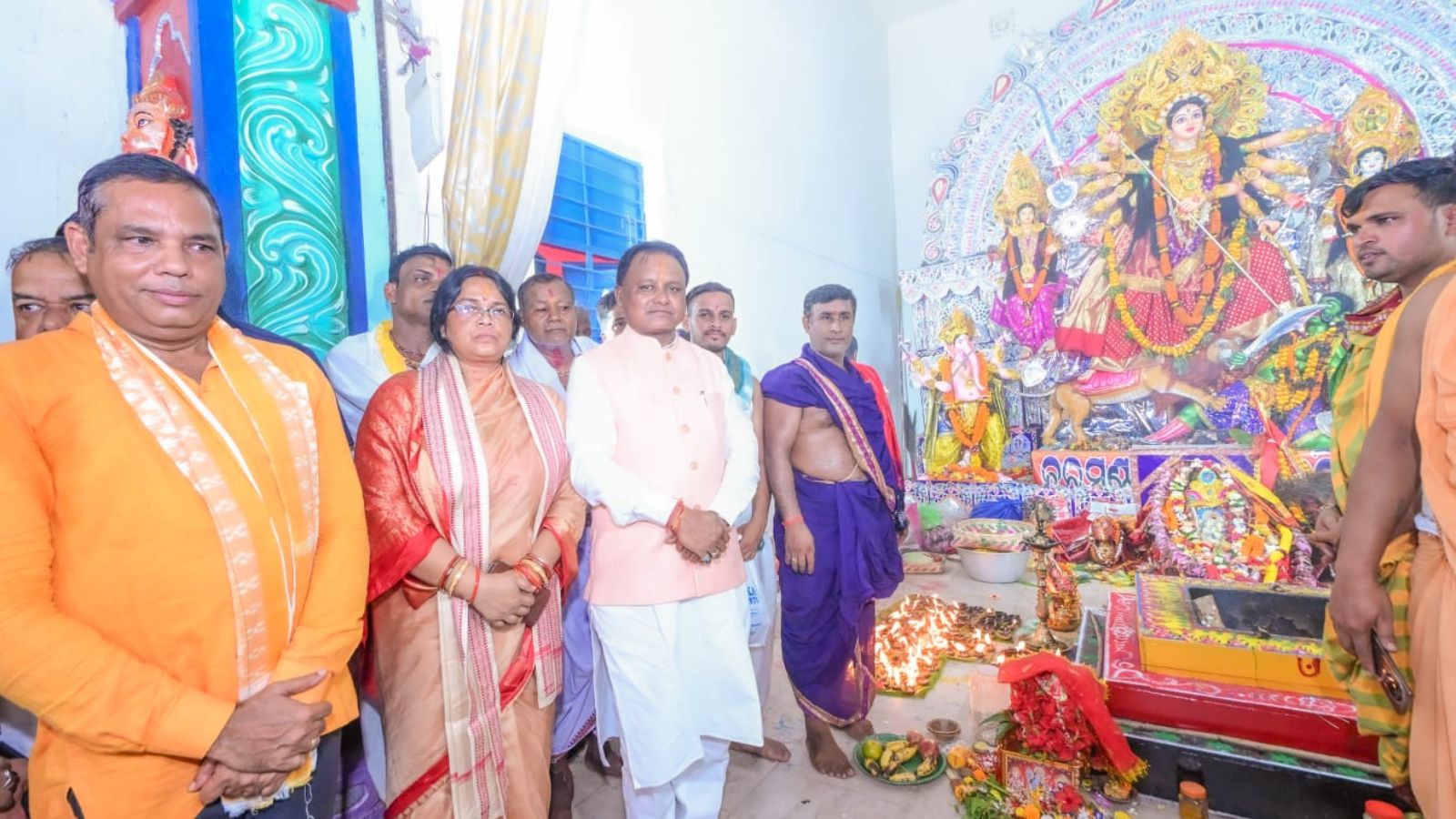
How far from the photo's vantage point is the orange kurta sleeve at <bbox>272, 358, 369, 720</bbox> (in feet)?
4.16

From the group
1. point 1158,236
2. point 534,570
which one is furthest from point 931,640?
point 1158,236

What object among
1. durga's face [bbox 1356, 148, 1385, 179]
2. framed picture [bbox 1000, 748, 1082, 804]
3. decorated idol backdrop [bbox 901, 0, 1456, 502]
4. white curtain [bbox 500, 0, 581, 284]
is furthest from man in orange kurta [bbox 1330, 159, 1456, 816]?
durga's face [bbox 1356, 148, 1385, 179]

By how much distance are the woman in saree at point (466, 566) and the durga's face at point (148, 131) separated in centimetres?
137

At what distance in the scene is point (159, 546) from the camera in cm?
109

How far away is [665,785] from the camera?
78.0 inches

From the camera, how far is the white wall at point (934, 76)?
7984 millimetres

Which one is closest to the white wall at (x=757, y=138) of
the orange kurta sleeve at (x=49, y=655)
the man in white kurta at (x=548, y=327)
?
the man in white kurta at (x=548, y=327)

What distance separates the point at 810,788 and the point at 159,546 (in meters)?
2.25

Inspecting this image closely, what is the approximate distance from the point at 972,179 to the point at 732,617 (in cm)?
736

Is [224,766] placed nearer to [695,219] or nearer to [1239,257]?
[695,219]

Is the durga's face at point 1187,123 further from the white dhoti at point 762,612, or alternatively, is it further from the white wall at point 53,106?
the white wall at point 53,106

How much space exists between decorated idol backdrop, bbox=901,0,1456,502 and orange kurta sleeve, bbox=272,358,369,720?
20.6ft

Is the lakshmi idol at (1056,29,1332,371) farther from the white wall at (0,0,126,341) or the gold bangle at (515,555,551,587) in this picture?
the white wall at (0,0,126,341)

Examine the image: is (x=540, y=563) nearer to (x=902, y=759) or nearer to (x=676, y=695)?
(x=676, y=695)
